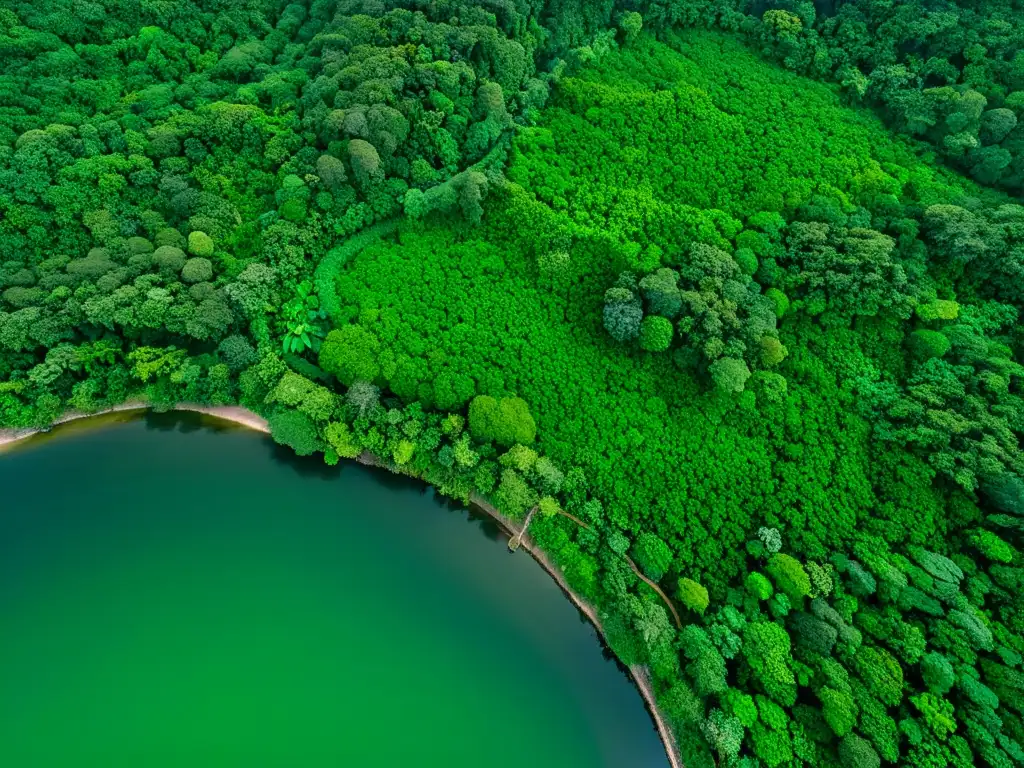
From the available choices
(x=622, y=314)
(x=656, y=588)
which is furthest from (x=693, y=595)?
(x=622, y=314)

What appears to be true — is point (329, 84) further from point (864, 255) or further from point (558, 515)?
point (864, 255)

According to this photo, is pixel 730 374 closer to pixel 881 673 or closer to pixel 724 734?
pixel 881 673

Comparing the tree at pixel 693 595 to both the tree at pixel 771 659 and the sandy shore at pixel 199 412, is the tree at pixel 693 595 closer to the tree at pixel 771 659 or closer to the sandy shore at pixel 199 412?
the tree at pixel 771 659

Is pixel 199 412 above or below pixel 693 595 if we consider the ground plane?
below

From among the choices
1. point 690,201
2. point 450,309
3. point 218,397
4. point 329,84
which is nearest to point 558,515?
point 450,309

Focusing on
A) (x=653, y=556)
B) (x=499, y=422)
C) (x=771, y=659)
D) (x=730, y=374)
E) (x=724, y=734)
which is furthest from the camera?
(x=730, y=374)

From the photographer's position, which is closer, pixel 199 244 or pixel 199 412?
pixel 199 412

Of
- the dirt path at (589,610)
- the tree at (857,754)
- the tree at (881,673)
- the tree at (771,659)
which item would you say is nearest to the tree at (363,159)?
the dirt path at (589,610)

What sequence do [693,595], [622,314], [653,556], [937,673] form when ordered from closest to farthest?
[937,673] → [693,595] → [653,556] → [622,314]
